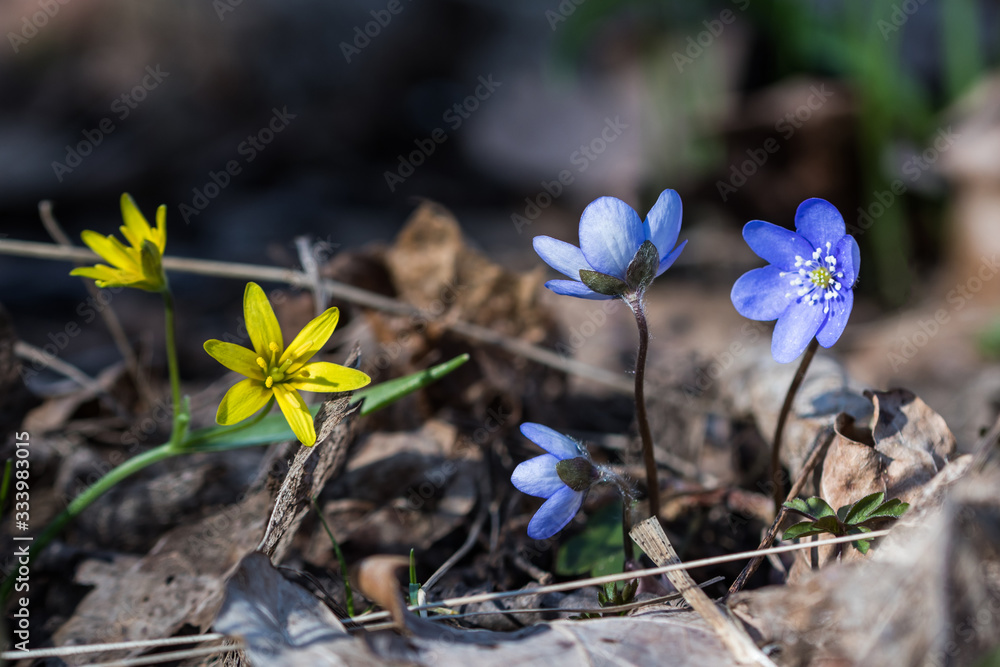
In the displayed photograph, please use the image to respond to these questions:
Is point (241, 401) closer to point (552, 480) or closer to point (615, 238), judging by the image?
point (552, 480)

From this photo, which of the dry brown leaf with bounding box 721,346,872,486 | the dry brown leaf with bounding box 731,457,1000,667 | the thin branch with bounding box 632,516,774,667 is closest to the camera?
the dry brown leaf with bounding box 731,457,1000,667

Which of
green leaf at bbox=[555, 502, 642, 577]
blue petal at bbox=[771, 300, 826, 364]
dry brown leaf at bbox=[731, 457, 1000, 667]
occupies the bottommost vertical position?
green leaf at bbox=[555, 502, 642, 577]

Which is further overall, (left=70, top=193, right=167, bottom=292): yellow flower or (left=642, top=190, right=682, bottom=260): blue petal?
(left=70, top=193, right=167, bottom=292): yellow flower

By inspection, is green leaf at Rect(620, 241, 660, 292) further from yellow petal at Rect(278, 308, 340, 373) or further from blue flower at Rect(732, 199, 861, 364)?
yellow petal at Rect(278, 308, 340, 373)

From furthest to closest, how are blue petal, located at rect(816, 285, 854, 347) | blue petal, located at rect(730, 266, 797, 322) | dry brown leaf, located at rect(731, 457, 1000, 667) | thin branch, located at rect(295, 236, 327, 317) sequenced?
thin branch, located at rect(295, 236, 327, 317), blue petal, located at rect(730, 266, 797, 322), blue petal, located at rect(816, 285, 854, 347), dry brown leaf, located at rect(731, 457, 1000, 667)

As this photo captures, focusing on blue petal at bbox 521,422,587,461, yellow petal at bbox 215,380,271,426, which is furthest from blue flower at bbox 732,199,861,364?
yellow petal at bbox 215,380,271,426

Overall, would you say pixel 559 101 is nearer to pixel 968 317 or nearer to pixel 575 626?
pixel 968 317

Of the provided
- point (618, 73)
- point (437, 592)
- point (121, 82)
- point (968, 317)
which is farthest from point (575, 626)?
point (121, 82)

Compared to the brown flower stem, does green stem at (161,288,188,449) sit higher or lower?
higher
